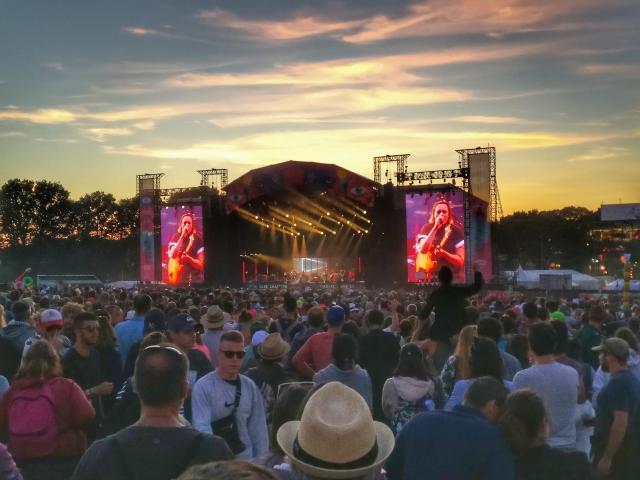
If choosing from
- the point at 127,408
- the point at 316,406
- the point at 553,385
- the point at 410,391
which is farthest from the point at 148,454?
the point at 553,385

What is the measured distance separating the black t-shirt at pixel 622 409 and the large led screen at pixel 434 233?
96.4ft

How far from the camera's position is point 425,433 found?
12.0 feet

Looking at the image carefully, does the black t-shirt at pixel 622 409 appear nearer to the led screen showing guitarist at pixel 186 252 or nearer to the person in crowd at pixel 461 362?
the person in crowd at pixel 461 362

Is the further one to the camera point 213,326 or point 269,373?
point 213,326

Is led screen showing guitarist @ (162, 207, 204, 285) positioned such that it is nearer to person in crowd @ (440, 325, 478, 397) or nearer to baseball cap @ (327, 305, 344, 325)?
baseball cap @ (327, 305, 344, 325)

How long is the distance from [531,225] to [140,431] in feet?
351

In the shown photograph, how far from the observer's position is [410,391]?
5.33 m

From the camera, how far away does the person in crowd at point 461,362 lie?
491 centimetres

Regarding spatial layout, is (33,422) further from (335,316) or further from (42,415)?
(335,316)

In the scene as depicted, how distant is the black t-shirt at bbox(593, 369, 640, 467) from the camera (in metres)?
5.55

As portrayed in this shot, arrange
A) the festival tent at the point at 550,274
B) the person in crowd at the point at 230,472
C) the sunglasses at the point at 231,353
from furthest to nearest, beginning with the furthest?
1. the festival tent at the point at 550,274
2. the sunglasses at the point at 231,353
3. the person in crowd at the point at 230,472

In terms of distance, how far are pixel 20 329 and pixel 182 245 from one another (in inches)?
1362

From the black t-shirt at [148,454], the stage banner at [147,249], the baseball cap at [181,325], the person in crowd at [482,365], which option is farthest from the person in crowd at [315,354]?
the stage banner at [147,249]

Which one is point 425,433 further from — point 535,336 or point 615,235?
point 615,235
